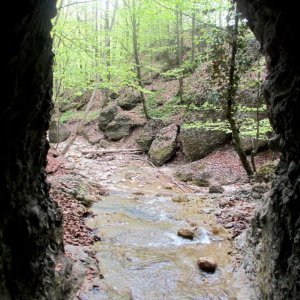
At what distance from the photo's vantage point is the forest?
20.2ft

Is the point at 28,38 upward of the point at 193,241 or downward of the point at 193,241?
upward

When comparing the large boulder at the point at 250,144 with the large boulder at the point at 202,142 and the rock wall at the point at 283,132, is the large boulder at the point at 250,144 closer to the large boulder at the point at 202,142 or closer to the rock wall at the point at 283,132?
the large boulder at the point at 202,142

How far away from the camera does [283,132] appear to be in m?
4.30

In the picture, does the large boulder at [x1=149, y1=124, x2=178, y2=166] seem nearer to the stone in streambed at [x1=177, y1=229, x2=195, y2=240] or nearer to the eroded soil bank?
the eroded soil bank

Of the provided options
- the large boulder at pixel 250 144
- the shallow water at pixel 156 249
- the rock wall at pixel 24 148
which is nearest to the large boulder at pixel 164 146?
the large boulder at pixel 250 144

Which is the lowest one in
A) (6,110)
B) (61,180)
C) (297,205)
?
(61,180)

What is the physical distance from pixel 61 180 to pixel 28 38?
24.8ft

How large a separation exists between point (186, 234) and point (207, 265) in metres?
1.53

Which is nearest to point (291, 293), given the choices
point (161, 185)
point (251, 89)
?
point (161, 185)

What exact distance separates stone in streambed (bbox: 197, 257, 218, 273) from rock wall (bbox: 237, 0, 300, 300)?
1.04 metres

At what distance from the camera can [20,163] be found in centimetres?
345

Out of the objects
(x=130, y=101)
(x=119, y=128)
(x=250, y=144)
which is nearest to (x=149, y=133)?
(x=119, y=128)

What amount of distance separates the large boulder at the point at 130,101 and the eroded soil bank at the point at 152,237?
985cm

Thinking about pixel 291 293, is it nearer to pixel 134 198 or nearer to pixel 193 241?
pixel 193 241
